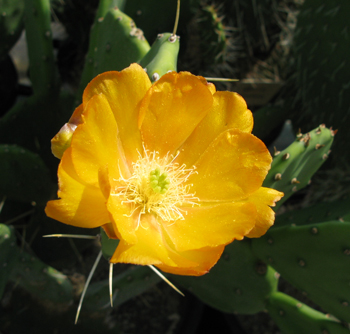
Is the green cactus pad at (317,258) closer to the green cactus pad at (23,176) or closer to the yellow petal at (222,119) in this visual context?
the yellow petal at (222,119)

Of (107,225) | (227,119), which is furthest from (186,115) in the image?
(107,225)

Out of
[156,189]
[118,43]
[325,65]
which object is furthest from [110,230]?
[325,65]

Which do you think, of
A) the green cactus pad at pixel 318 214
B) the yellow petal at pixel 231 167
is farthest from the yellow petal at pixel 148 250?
the green cactus pad at pixel 318 214

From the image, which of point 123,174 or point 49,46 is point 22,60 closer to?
point 49,46

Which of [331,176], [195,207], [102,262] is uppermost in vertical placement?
[195,207]

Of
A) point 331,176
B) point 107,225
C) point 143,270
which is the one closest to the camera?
point 107,225

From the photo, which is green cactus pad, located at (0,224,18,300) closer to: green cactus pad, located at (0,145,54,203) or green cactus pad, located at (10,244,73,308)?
green cactus pad, located at (10,244,73,308)
